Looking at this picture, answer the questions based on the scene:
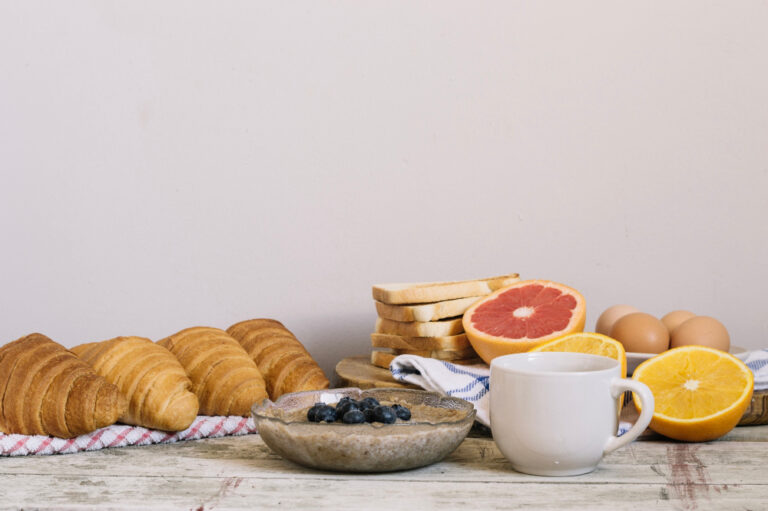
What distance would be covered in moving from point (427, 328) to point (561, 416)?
0.50 meters

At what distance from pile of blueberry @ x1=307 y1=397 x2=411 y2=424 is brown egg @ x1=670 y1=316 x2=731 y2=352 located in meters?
0.61

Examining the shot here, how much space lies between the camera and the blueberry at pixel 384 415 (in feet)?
3.70

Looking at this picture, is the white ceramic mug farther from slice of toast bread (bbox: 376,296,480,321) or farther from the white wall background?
the white wall background

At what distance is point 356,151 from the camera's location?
189 cm

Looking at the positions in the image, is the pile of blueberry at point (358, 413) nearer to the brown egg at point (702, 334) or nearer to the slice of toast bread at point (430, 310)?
the slice of toast bread at point (430, 310)

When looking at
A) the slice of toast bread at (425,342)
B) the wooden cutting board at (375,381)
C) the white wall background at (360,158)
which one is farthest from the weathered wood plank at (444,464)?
the white wall background at (360,158)

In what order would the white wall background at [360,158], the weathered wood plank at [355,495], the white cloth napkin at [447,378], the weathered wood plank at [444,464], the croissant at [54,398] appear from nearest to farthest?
1. the weathered wood plank at [355,495]
2. the weathered wood plank at [444,464]
3. the croissant at [54,398]
4. the white cloth napkin at [447,378]
5. the white wall background at [360,158]

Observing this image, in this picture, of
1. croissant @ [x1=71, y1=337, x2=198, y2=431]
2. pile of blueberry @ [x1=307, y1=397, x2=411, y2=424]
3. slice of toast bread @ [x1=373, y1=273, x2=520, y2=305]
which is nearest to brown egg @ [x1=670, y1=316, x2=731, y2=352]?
slice of toast bread @ [x1=373, y1=273, x2=520, y2=305]

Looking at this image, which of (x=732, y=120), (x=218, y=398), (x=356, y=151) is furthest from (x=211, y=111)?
(x=732, y=120)

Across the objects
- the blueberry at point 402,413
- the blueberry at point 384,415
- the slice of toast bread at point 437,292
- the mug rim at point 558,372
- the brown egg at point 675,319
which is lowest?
the brown egg at point 675,319

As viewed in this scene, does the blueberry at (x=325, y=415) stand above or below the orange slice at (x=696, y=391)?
above

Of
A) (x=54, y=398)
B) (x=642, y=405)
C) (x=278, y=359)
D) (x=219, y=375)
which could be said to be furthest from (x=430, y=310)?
(x=54, y=398)

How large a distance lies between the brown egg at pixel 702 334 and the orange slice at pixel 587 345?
21 cm

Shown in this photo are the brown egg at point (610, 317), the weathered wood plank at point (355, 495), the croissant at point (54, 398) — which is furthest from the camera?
the brown egg at point (610, 317)
